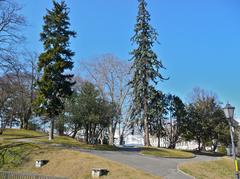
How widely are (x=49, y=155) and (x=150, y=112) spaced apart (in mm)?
19914

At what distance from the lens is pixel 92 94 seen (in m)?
33.7

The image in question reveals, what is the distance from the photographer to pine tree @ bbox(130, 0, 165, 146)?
37281mm

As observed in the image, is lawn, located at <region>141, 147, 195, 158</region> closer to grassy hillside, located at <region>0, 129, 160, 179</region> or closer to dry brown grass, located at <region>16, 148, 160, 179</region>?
grassy hillside, located at <region>0, 129, 160, 179</region>

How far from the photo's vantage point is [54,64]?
28.9 m

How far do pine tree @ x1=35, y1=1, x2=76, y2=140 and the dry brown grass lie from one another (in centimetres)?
870

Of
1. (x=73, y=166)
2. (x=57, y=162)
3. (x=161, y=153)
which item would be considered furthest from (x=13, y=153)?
(x=161, y=153)

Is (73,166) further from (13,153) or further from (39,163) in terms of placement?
(13,153)

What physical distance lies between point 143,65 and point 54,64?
13623mm

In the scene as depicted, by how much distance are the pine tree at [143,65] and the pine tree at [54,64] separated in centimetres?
1120

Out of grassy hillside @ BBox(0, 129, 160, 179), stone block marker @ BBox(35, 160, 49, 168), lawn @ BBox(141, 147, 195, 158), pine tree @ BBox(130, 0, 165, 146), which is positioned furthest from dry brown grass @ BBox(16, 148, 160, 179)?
pine tree @ BBox(130, 0, 165, 146)

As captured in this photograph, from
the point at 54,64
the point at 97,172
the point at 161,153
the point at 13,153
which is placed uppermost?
the point at 54,64

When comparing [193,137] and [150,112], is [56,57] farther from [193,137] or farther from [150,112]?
[193,137]

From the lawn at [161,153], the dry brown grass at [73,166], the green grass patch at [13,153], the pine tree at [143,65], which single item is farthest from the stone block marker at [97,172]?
the pine tree at [143,65]

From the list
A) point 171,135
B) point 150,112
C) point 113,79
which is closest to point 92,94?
point 150,112
